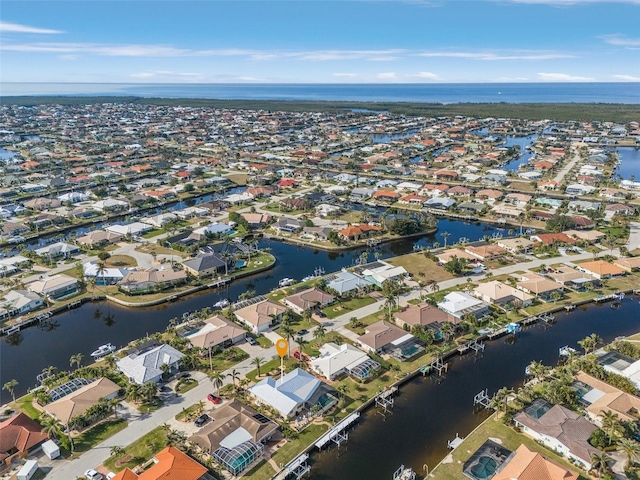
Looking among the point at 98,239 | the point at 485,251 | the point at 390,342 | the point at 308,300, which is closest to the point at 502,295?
the point at 485,251

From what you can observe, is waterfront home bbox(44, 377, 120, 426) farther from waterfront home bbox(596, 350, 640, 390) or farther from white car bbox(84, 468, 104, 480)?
waterfront home bbox(596, 350, 640, 390)

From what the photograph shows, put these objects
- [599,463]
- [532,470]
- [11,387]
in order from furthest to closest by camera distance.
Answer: [11,387] → [599,463] → [532,470]

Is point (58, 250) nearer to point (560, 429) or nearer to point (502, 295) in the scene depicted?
point (502, 295)

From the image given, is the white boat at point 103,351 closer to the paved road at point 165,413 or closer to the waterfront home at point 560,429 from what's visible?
the paved road at point 165,413

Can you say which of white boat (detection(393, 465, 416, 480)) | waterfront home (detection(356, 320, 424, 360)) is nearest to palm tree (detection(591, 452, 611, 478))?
white boat (detection(393, 465, 416, 480))

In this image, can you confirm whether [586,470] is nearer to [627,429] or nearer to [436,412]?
[627,429]
